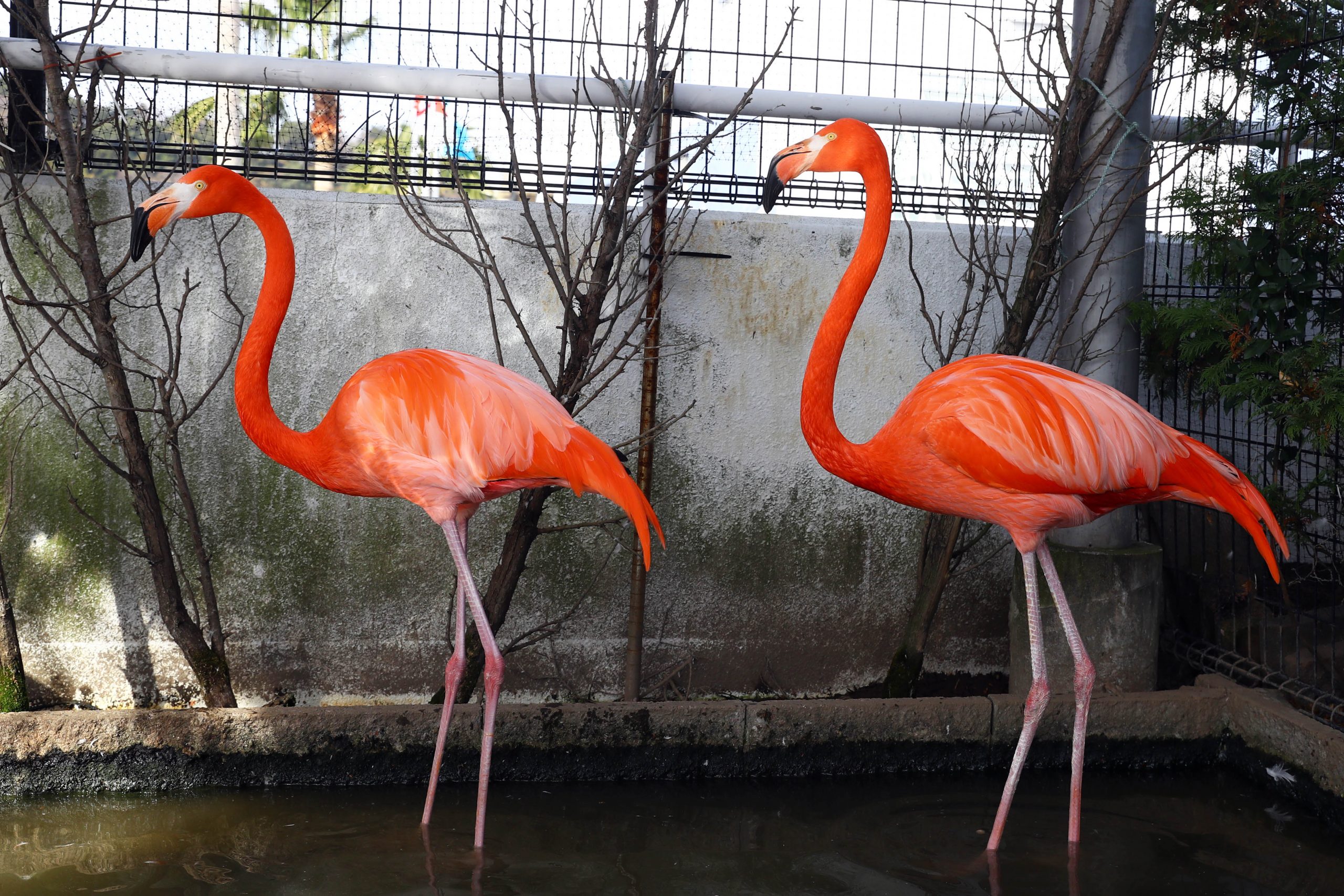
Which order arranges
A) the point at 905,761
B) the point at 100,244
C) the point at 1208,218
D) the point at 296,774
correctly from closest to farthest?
the point at 296,774
the point at 905,761
the point at 100,244
the point at 1208,218

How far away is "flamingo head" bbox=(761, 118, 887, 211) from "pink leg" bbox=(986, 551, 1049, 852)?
133 cm

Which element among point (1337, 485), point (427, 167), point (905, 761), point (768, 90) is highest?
point (768, 90)

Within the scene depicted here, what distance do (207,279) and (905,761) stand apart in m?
3.27

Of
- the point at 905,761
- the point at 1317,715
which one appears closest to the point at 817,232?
the point at 905,761

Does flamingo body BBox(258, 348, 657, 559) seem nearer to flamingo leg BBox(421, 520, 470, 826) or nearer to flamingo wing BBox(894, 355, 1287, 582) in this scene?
flamingo leg BBox(421, 520, 470, 826)

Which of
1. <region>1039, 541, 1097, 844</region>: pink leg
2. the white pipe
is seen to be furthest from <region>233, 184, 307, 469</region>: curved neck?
<region>1039, 541, 1097, 844</region>: pink leg

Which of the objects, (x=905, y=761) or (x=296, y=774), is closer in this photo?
(x=296, y=774)

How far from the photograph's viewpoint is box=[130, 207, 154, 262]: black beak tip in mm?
3197

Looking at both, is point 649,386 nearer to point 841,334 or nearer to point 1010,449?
point 841,334

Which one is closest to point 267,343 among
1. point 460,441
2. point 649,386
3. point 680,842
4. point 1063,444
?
point 460,441

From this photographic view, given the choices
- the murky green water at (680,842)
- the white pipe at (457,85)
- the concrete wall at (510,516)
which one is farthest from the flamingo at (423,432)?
the white pipe at (457,85)

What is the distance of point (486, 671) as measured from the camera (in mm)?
3477

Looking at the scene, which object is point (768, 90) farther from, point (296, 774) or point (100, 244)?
point (296, 774)

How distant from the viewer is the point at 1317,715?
4289mm
